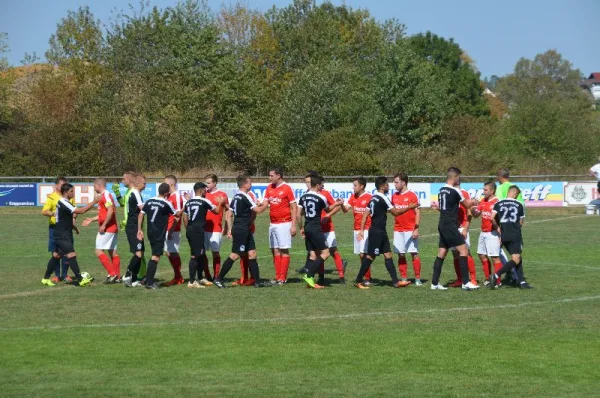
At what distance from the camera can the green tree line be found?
57.1 m

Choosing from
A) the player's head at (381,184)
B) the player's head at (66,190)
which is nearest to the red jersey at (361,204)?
the player's head at (381,184)

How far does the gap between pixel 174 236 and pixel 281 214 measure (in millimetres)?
2184

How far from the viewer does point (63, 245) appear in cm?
1845

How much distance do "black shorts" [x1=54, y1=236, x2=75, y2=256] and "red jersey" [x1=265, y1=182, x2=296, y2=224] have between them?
393 cm

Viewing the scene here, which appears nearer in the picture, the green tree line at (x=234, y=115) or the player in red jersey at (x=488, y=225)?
the player in red jersey at (x=488, y=225)

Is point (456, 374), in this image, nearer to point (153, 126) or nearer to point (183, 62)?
point (153, 126)

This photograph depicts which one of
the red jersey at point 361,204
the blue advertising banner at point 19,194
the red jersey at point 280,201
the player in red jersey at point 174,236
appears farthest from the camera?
the blue advertising banner at point 19,194

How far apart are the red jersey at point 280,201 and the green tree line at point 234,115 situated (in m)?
33.3

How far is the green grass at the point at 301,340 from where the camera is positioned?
1025 centimetres

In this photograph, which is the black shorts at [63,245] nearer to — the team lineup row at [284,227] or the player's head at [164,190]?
the team lineup row at [284,227]

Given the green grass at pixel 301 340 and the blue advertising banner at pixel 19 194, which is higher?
the blue advertising banner at pixel 19 194

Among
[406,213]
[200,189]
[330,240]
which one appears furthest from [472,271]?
[200,189]

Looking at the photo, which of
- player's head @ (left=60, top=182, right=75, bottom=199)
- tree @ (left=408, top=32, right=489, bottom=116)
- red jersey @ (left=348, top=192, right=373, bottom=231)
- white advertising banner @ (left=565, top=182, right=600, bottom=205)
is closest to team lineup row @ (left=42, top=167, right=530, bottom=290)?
player's head @ (left=60, top=182, right=75, bottom=199)

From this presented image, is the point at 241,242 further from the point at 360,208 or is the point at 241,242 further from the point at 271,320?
the point at 271,320
